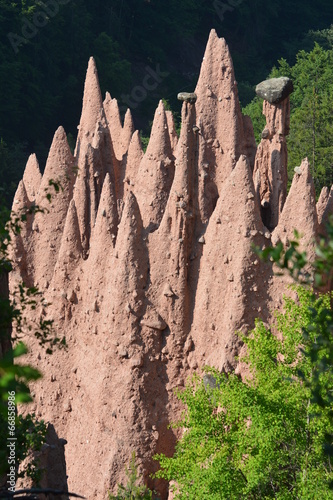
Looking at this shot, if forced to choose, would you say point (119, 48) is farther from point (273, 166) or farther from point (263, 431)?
point (263, 431)

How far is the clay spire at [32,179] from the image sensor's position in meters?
17.6

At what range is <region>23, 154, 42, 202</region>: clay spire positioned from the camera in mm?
17562

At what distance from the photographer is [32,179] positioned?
57.8 ft

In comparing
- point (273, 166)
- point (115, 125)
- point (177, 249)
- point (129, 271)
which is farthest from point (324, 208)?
point (115, 125)

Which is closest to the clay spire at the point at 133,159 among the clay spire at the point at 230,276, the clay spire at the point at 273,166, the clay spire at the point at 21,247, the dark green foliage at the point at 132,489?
the clay spire at the point at 21,247

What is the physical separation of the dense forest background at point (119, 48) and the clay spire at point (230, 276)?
16347 mm

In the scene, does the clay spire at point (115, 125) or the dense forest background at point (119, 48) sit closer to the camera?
the clay spire at point (115, 125)

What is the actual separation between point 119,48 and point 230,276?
111 ft

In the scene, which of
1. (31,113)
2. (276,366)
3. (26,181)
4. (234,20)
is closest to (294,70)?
(31,113)

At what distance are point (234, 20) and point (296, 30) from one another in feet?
12.7

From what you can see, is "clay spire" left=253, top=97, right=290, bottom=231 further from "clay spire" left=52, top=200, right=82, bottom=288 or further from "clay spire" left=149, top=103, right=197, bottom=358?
"clay spire" left=52, top=200, right=82, bottom=288

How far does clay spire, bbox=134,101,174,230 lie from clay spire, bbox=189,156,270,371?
114 centimetres

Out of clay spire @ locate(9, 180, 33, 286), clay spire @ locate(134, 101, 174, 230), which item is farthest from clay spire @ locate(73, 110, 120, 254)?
clay spire @ locate(9, 180, 33, 286)

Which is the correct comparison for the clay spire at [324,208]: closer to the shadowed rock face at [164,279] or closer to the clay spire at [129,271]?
the shadowed rock face at [164,279]
